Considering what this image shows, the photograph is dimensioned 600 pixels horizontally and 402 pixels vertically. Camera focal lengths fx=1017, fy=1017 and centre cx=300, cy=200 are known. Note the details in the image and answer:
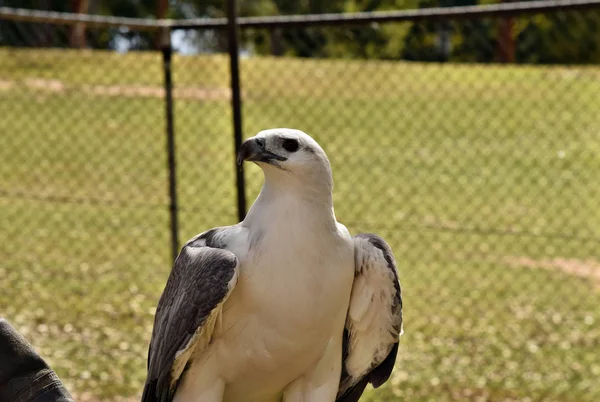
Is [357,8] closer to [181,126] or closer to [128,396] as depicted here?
[181,126]

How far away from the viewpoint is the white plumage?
2.56 m

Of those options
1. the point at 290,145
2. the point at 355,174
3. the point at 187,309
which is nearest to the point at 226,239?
the point at 187,309

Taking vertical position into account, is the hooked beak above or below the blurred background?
above

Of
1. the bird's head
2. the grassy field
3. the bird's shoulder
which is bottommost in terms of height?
the grassy field

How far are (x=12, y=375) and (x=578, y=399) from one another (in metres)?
4.17

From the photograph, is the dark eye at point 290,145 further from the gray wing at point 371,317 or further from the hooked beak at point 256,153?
the gray wing at point 371,317

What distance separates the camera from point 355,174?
12.7 metres

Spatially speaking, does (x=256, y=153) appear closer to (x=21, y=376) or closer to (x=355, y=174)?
(x=21, y=376)

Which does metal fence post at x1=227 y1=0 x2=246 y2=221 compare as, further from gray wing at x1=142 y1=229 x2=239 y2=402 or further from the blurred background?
gray wing at x1=142 y1=229 x2=239 y2=402

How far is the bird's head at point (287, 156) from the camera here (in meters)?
2.54

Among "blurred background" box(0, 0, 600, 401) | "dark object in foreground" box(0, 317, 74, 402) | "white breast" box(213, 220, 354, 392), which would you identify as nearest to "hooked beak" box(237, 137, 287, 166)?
"white breast" box(213, 220, 354, 392)

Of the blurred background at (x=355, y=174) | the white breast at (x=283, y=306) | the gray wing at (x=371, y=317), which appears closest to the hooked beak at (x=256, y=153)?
the white breast at (x=283, y=306)

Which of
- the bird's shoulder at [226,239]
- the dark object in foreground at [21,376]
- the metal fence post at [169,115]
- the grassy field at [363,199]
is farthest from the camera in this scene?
the grassy field at [363,199]

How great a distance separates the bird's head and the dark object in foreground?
699mm
